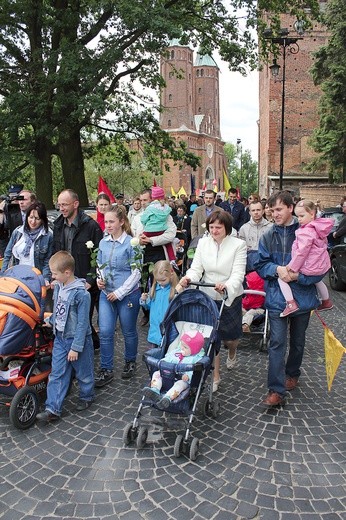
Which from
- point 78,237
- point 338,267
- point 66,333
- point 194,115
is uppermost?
point 194,115

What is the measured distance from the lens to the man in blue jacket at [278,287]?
14.4ft

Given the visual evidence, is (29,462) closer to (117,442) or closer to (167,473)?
(117,442)

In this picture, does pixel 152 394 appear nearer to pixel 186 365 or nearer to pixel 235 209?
pixel 186 365

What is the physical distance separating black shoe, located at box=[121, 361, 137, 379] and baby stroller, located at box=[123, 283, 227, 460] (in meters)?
1.09

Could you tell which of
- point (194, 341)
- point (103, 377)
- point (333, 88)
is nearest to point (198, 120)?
point (333, 88)

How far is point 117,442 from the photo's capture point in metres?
3.93

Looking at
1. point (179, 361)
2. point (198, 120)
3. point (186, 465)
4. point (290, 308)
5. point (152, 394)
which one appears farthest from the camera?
point (198, 120)

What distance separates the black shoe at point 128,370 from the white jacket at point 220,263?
1.38 metres

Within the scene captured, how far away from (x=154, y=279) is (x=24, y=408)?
1811 mm

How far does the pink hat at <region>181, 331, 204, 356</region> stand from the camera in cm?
404

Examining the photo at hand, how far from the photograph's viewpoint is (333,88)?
19.7 metres

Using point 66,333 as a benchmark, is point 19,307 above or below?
above

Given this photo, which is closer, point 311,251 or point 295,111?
point 311,251

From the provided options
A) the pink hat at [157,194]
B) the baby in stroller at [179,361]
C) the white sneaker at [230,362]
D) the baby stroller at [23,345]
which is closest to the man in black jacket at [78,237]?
the baby stroller at [23,345]
